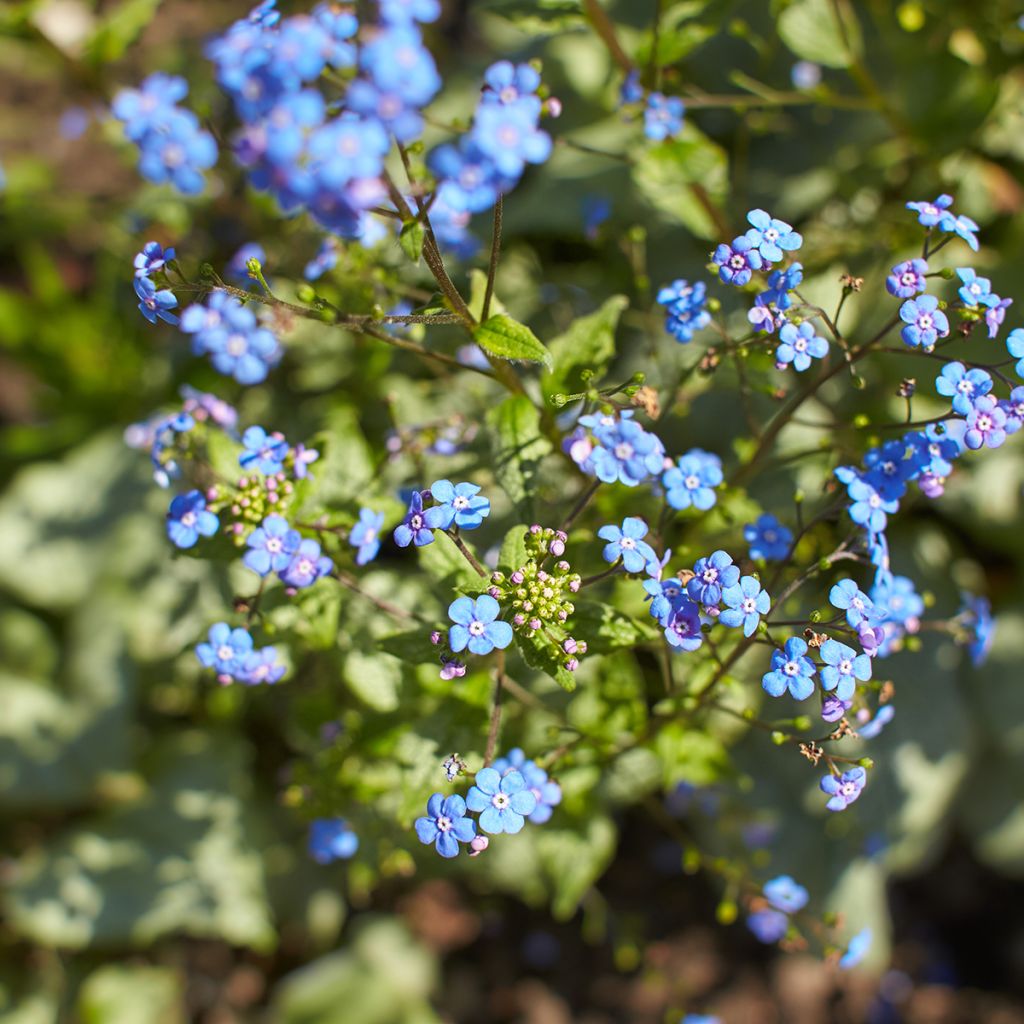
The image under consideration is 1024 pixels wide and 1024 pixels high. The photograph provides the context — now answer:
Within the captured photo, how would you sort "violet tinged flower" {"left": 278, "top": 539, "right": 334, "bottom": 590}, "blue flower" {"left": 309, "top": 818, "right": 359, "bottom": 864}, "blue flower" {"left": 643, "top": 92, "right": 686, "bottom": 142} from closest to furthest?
"violet tinged flower" {"left": 278, "top": 539, "right": 334, "bottom": 590} < "blue flower" {"left": 309, "top": 818, "right": 359, "bottom": 864} < "blue flower" {"left": 643, "top": 92, "right": 686, "bottom": 142}

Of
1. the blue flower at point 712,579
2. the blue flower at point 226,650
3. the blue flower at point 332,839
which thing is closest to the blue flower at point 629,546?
the blue flower at point 712,579

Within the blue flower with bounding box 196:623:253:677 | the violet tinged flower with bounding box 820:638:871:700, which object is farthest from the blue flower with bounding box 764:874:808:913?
the blue flower with bounding box 196:623:253:677

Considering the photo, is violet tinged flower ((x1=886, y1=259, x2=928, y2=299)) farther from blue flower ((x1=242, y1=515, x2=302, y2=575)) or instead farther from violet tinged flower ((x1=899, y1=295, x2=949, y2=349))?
blue flower ((x1=242, y1=515, x2=302, y2=575))

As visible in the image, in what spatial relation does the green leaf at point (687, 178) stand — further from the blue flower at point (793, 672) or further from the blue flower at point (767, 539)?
the blue flower at point (793, 672)

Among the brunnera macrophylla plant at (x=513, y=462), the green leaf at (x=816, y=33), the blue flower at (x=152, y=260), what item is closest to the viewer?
the brunnera macrophylla plant at (x=513, y=462)

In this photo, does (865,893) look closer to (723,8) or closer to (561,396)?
(561,396)

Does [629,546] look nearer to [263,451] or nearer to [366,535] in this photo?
[366,535]
